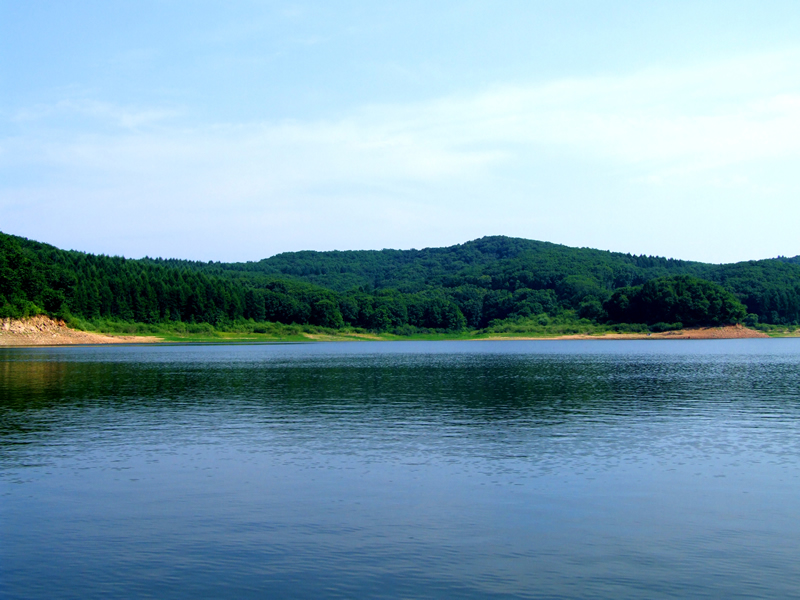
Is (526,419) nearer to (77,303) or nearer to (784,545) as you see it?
(784,545)

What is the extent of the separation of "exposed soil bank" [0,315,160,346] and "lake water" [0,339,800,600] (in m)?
129

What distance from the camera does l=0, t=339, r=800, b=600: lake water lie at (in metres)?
15.1

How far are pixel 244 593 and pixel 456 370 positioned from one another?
68.6m

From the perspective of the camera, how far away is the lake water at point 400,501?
15.1m

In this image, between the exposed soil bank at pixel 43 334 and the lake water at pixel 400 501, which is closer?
the lake water at pixel 400 501

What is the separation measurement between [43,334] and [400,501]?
543 feet

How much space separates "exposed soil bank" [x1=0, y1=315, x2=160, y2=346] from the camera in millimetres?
157250

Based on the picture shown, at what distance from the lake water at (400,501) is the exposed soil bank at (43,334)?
5083 inches

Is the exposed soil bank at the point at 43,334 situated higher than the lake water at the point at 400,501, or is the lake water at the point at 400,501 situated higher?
the exposed soil bank at the point at 43,334

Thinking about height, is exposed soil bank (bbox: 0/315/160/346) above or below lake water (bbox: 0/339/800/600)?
above

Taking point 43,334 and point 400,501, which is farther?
point 43,334

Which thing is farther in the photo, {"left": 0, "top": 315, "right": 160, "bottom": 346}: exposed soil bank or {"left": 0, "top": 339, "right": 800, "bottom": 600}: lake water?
{"left": 0, "top": 315, "right": 160, "bottom": 346}: exposed soil bank

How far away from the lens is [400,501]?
21.3 metres

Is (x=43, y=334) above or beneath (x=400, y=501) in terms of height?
above
